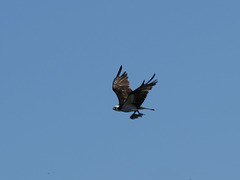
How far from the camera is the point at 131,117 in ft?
183

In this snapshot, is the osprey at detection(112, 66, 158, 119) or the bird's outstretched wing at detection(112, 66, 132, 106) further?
the bird's outstretched wing at detection(112, 66, 132, 106)

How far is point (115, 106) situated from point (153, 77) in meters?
7.39

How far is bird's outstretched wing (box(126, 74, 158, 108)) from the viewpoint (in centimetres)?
5093

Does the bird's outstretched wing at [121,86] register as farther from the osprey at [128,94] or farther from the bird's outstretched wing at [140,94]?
the bird's outstretched wing at [140,94]

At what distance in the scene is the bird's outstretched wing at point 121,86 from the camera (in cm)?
5934

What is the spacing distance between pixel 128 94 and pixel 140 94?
2.73 m

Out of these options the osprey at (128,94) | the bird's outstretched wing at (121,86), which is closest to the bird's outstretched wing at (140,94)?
the osprey at (128,94)

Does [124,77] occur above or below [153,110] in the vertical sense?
above

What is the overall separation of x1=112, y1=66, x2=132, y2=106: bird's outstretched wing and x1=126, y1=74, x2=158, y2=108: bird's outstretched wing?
17.5 ft

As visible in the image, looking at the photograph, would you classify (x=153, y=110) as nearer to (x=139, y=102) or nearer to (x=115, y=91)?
(x=139, y=102)

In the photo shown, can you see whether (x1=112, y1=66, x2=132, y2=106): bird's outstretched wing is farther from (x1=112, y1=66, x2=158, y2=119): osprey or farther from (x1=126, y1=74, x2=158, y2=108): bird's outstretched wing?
(x1=126, y1=74, x2=158, y2=108): bird's outstretched wing

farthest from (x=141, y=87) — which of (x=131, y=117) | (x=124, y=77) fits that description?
(x=124, y=77)

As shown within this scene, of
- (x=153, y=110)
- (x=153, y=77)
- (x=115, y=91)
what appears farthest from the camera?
(x=115, y=91)

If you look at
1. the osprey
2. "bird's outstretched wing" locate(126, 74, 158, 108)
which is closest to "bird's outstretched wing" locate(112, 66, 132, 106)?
the osprey
